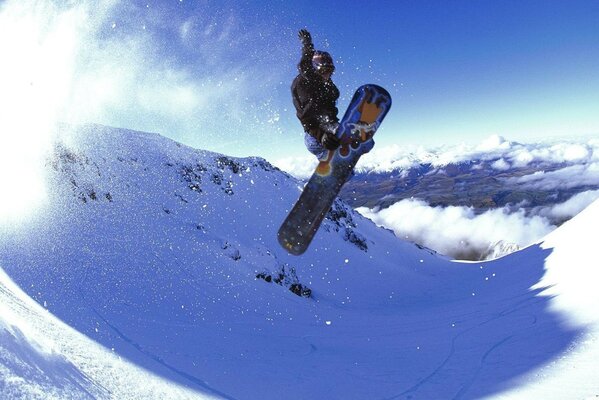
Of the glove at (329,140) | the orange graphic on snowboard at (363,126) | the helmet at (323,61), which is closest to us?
the helmet at (323,61)

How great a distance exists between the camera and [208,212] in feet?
153

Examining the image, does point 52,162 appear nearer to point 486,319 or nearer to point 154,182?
point 154,182

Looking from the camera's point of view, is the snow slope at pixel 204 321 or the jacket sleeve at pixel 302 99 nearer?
the jacket sleeve at pixel 302 99

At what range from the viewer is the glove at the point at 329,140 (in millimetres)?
6621

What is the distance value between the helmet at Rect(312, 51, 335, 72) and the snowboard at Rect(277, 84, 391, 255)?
112cm

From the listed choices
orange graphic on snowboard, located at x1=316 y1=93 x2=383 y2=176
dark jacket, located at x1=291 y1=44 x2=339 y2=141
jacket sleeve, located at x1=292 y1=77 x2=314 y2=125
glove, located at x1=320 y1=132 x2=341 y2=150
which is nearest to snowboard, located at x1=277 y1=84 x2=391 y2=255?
orange graphic on snowboard, located at x1=316 y1=93 x2=383 y2=176

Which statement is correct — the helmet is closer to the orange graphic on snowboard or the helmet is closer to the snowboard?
the snowboard

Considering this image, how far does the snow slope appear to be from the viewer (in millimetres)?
9906

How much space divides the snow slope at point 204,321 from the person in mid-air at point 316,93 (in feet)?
17.6

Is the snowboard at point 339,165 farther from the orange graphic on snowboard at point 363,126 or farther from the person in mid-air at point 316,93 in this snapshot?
the person in mid-air at point 316,93

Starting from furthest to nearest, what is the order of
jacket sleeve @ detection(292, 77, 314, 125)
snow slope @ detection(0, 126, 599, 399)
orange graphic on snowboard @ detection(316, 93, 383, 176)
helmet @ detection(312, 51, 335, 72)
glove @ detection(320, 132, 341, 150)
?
1. snow slope @ detection(0, 126, 599, 399)
2. orange graphic on snowboard @ detection(316, 93, 383, 176)
3. glove @ detection(320, 132, 341, 150)
4. jacket sleeve @ detection(292, 77, 314, 125)
5. helmet @ detection(312, 51, 335, 72)

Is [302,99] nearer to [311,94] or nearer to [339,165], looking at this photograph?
[311,94]

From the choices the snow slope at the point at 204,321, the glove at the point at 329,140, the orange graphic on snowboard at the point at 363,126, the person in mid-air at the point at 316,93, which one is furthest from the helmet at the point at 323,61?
the snow slope at the point at 204,321

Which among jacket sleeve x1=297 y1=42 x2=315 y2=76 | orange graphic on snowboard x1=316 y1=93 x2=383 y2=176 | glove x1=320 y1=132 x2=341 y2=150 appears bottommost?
glove x1=320 y1=132 x2=341 y2=150
